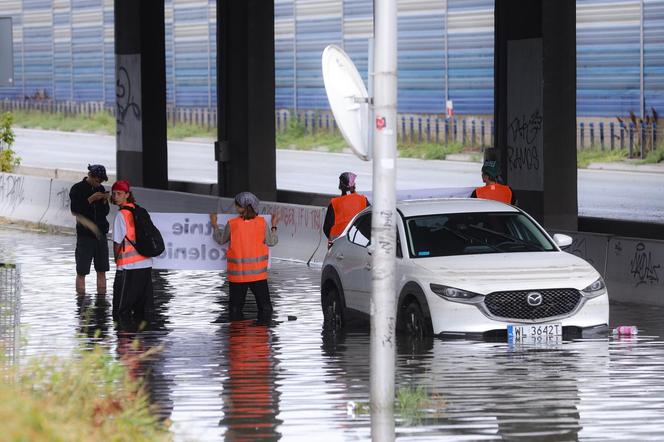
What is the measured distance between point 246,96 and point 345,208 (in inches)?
521

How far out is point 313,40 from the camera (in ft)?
257

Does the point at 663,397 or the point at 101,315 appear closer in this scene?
the point at 663,397

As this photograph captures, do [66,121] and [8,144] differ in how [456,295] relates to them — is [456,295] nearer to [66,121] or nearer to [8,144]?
[8,144]

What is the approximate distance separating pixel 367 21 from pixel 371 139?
64.8m

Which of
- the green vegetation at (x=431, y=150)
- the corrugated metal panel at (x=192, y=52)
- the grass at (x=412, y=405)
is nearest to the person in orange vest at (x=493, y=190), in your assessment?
the grass at (x=412, y=405)

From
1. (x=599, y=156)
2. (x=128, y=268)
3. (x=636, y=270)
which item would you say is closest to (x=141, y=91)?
(x=128, y=268)

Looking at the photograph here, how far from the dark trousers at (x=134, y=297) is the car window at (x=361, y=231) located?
272 cm

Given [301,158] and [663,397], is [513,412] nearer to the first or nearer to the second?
[663,397]

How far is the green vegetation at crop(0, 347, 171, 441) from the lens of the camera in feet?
23.5

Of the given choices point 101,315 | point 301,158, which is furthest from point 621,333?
point 301,158

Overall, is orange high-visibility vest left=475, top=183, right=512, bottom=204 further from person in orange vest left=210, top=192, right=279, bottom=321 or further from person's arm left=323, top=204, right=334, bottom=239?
person in orange vest left=210, top=192, right=279, bottom=321

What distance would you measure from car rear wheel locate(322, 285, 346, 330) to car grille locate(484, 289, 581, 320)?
2.68m

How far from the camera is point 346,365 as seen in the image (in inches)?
579

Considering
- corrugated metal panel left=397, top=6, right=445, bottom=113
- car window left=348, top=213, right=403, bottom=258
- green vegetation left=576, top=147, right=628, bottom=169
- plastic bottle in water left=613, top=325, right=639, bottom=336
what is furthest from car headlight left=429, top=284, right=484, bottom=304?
corrugated metal panel left=397, top=6, right=445, bottom=113
